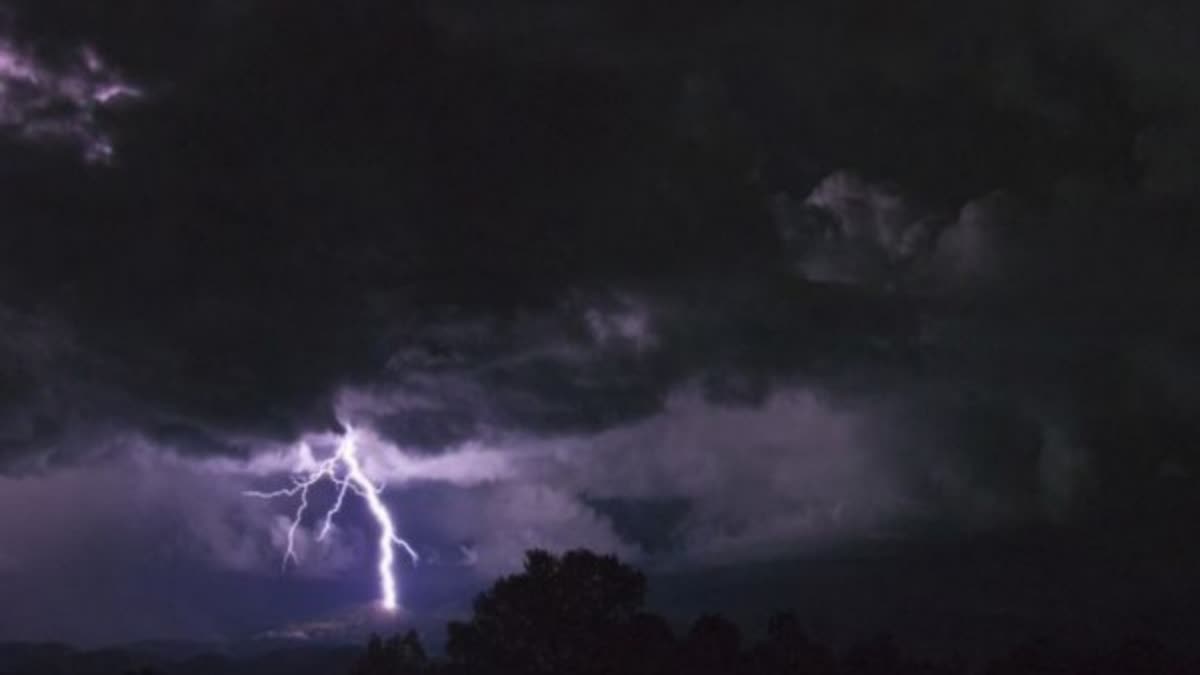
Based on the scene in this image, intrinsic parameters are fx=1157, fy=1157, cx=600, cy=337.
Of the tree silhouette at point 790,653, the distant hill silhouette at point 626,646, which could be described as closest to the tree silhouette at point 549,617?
the distant hill silhouette at point 626,646

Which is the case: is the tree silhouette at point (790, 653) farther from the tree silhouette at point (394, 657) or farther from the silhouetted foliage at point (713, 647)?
the tree silhouette at point (394, 657)

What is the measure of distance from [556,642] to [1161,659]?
39.1 meters

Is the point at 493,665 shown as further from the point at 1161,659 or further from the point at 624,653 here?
the point at 1161,659

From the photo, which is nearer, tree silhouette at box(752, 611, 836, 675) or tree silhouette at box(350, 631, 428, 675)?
tree silhouette at box(752, 611, 836, 675)

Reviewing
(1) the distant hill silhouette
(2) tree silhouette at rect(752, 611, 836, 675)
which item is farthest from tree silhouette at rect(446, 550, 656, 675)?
(2) tree silhouette at rect(752, 611, 836, 675)

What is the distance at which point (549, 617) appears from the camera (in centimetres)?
7869

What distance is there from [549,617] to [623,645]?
7807 millimetres

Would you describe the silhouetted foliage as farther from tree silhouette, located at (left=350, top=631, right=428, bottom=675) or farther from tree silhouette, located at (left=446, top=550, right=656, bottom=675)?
tree silhouette, located at (left=350, top=631, right=428, bottom=675)

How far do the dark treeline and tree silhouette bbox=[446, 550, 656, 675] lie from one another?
2.7 inches

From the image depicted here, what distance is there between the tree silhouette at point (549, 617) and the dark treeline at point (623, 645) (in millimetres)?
68

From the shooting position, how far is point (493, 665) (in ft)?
257

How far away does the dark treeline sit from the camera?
72.1m

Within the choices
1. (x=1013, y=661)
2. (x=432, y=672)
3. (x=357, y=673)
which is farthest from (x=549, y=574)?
(x=1013, y=661)

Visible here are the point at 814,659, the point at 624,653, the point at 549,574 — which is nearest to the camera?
the point at 624,653
